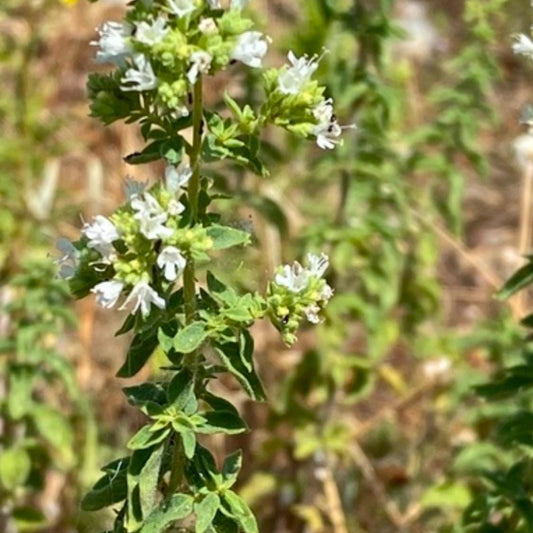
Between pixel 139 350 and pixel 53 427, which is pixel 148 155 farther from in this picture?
pixel 53 427

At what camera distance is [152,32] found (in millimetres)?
1792

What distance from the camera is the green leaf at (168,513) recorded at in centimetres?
198

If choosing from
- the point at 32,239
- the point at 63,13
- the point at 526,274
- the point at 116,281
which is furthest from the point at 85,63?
the point at 116,281

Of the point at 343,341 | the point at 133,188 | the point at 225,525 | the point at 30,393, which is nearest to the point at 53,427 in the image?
the point at 30,393

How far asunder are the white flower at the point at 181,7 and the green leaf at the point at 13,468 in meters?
1.62

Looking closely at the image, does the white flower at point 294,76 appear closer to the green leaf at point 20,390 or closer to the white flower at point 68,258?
the white flower at point 68,258

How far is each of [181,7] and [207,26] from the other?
0.05 meters

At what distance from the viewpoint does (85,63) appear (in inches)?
246

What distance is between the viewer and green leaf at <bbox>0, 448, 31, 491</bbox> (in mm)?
3057

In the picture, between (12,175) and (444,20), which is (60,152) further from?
(444,20)

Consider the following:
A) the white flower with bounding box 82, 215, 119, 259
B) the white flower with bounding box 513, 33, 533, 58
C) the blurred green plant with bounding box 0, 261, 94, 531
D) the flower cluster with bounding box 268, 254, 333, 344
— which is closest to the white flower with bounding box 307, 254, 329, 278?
the flower cluster with bounding box 268, 254, 333, 344

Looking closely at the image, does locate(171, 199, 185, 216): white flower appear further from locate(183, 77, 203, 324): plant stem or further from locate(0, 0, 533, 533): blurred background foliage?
locate(0, 0, 533, 533): blurred background foliage

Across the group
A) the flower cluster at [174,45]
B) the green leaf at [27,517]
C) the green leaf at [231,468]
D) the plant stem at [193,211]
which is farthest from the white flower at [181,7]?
the green leaf at [27,517]

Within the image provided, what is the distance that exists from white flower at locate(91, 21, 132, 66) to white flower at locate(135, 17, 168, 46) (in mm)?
32
